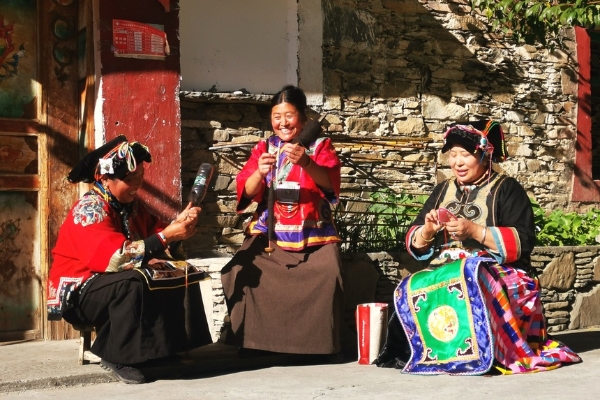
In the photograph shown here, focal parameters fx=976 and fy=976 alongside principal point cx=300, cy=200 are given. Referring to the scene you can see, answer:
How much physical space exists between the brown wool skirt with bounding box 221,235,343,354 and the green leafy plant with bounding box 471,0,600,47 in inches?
94.5

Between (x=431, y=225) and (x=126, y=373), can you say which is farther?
(x=431, y=225)

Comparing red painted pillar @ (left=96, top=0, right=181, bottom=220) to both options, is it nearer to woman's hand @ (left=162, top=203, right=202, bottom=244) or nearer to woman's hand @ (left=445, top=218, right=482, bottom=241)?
woman's hand @ (left=162, top=203, right=202, bottom=244)

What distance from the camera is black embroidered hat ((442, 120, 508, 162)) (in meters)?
5.70

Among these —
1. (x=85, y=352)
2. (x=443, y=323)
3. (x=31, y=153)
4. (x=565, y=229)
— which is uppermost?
(x=31, y=153)

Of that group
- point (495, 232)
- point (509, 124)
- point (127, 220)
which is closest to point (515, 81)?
point (509, 124)

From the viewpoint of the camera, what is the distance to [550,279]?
24.5 feet

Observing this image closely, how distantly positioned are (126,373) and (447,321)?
5.87ft

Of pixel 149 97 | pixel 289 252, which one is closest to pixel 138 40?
pixel 149 97

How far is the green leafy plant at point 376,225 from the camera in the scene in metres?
7.04

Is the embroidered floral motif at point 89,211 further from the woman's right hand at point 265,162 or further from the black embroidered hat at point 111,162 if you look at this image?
the woman's right hand at point 265,162

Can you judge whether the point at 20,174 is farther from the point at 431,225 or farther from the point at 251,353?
the point at 431,225

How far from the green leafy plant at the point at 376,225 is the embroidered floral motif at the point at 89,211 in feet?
6.56

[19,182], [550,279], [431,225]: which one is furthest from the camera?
[550,279]

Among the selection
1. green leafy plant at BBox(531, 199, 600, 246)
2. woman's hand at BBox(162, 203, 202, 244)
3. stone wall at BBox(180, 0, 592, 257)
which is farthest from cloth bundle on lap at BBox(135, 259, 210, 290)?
green leafy plant at BBox(531, 199, 600, 246)
